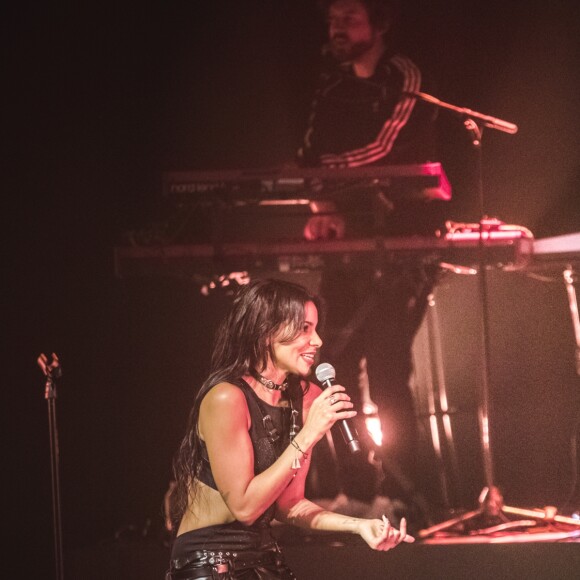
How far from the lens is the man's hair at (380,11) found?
569cm

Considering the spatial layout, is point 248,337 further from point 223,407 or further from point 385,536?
point 385,536

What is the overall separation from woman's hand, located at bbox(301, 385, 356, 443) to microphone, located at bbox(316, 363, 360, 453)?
57 millimetres

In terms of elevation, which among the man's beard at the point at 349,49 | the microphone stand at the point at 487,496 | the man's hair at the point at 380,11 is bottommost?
the microphone stand at the point at 487,496

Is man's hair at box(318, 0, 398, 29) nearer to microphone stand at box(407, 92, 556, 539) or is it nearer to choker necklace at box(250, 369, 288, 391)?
microphone stand at box(407, 92, 556, 539)

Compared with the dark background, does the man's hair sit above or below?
above

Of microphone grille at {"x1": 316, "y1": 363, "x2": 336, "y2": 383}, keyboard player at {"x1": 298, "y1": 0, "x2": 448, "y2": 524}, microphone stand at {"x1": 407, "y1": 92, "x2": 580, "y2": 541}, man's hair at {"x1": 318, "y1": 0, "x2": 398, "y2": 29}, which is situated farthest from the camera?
man's hair at {"x1": 318, "y1": 0, "x2": 398, "y2": 29}

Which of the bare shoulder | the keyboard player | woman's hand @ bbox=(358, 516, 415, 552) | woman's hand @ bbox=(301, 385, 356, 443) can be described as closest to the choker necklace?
the bare shoulder

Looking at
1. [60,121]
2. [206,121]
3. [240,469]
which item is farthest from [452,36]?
[240,469]

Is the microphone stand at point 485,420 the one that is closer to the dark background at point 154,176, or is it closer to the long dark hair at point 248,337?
the dark background at point 154,176

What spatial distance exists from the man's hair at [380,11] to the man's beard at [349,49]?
13cm

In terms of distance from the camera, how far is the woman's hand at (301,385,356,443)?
2.70 metres

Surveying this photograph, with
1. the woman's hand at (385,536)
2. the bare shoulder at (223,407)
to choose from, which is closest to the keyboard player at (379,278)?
the bare shoulder at (223,407)

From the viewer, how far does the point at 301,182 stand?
4.55 m

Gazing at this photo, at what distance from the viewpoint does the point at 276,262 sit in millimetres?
4656
